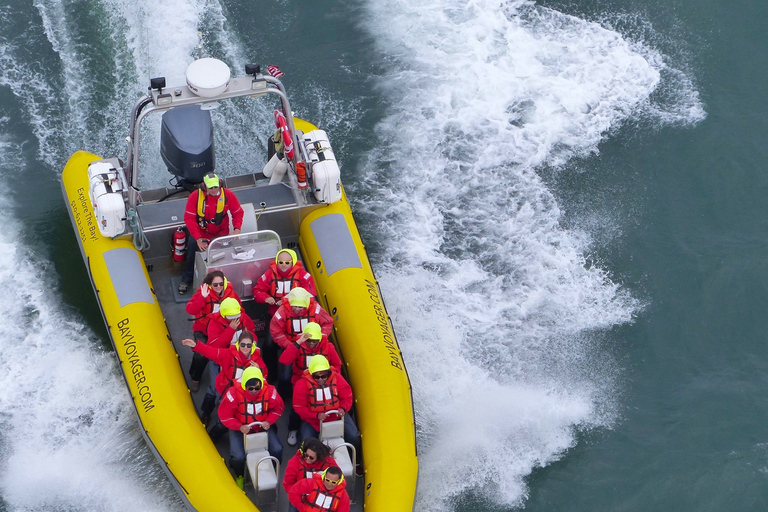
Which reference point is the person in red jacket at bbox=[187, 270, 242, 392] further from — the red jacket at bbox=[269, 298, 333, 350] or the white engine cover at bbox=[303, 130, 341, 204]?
the white engine cover at bbox=[303, 130, 341, 204]

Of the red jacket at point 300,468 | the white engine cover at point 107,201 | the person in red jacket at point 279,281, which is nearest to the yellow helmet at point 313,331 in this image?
the person in red jacket at point 279,281

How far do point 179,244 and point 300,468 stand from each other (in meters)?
2.57

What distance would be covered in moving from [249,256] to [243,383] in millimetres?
1466

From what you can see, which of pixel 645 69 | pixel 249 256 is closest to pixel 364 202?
pixel 249 256

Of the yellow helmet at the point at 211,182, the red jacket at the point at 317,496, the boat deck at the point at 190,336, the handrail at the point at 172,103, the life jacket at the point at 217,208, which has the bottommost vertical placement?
the boat deck at the point at 190,336

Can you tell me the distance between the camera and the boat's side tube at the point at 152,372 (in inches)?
313

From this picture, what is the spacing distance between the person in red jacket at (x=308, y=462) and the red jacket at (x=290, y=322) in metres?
1.05

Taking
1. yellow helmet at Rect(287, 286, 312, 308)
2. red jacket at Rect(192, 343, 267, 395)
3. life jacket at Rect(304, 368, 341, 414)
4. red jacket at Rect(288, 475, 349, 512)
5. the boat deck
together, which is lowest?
the boat deck

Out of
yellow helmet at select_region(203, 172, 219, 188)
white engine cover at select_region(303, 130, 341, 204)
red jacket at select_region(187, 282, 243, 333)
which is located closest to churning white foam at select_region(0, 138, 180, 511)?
red jacket at select_region(187, 282, 243, 333)

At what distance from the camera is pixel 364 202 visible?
37.5 ft

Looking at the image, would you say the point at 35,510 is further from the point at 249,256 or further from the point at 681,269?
the point at 681,269

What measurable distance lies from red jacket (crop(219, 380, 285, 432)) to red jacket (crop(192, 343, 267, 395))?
0.47 ft

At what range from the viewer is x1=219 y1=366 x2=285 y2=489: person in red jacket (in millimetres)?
7789

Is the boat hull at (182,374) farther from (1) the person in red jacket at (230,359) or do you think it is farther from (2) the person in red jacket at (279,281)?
(2) the person in red jacket at (279,281)
